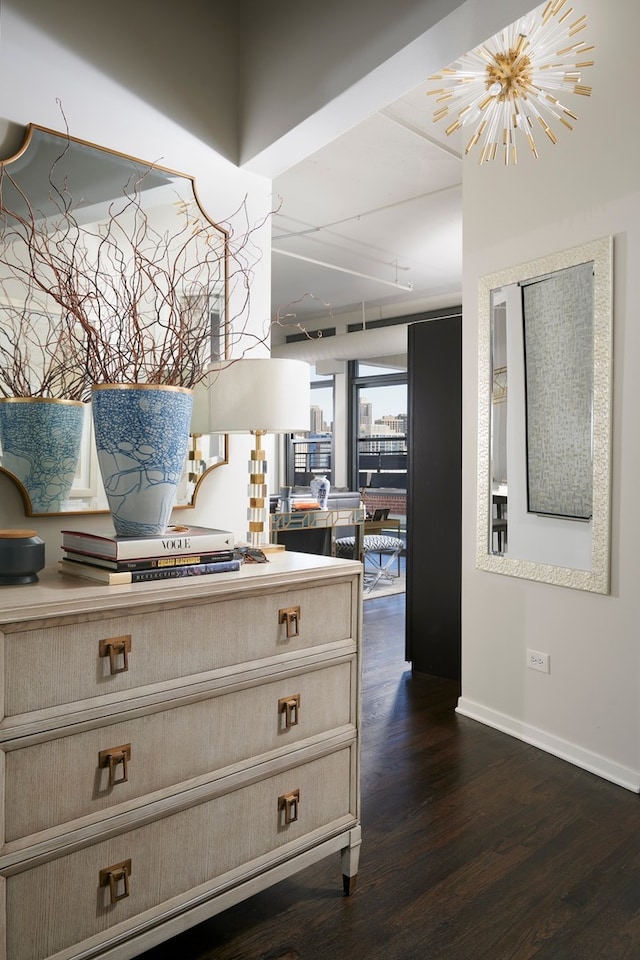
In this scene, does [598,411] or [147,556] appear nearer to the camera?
[147,556]

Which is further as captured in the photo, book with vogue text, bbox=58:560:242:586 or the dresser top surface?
book with vogue text, bbox=58:560:242:586

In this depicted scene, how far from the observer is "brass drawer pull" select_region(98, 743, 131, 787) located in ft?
4.93

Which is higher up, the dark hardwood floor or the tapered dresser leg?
the tapered dresser leg

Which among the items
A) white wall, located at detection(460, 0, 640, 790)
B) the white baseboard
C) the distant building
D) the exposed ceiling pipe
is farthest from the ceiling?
the white baseboard

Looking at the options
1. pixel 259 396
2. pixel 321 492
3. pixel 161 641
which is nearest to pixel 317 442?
pixel 321 492

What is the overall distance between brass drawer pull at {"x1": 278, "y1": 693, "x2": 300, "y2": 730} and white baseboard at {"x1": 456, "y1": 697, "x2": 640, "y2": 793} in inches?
61.3

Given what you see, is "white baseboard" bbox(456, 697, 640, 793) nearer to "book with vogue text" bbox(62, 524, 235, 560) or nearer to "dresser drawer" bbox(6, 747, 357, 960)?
"dresser drawer" bbox(6, 747, 357, 960)

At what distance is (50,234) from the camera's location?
1.95 metres

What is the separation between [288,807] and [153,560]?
80cm

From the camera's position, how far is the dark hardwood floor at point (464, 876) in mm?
1781

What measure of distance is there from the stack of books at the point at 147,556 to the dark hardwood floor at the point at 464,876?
3.27 feet

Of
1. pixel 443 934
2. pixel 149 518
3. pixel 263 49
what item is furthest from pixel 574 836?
pixel 263 49

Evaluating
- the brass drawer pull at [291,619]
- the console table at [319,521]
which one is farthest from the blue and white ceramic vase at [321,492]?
the brass drawer pull at [291,619]

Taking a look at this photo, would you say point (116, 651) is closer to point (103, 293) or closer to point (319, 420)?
point (103, 293)
